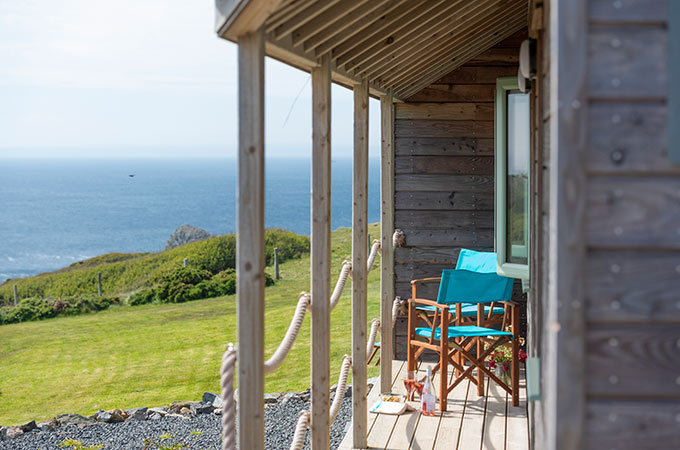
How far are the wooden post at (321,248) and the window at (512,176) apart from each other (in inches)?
48.3

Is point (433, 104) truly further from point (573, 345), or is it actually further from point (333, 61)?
point (573, 345)

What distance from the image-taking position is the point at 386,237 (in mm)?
5547

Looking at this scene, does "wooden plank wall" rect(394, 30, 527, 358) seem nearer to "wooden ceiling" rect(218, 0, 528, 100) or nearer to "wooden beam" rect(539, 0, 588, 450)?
"wooden ceiling" rect(218, 0, 528, 100)

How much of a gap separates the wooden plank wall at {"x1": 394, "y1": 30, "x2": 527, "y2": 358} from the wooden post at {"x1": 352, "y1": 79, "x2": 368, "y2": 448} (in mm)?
1920

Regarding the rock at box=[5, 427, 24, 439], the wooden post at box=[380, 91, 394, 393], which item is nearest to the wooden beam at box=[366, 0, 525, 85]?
the wooden post at box=[380, 91, 394, 393]

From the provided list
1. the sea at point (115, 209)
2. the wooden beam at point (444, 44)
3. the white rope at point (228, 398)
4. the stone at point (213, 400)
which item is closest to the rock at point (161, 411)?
the stone at point (213, 400)

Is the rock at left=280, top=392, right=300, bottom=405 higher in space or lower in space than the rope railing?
lower

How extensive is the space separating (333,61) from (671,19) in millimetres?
2035

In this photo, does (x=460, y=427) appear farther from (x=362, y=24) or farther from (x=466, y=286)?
(x=362, y=24)

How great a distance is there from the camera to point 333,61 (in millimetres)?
3492

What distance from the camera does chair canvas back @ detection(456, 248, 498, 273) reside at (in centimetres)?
521

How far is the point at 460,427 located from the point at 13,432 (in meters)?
4.05

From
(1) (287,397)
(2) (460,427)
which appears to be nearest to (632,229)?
(2) (460,427)

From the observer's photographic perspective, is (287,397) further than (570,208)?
Yes
